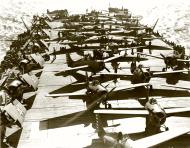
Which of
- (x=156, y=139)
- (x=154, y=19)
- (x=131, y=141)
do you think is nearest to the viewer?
(x=131, y=141)

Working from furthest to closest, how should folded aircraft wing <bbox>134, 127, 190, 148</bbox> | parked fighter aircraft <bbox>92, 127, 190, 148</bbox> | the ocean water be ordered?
the ocean water → folded aircraft wing <bbox>134, 127, 190, 148</bbox> → parked fighter aircraft <bbox>92, 127, 190, 148</bbox>

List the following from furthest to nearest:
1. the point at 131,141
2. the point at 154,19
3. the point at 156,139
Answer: the point at 154,19 < the point at 156,139 < the point at 131,141

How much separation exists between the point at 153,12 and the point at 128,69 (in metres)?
136

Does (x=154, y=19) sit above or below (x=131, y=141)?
above

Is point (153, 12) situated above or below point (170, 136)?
above

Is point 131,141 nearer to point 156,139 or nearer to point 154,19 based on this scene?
point 156,139

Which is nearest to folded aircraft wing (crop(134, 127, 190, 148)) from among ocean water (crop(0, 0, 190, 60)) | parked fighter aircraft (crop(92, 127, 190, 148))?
parked fighter aircraft (crop(92, 127, 190, 148))

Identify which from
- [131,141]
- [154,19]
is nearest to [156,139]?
[131,141]

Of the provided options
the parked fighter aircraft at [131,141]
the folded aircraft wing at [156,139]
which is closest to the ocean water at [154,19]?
the parked fighter aircraft at [131,141]

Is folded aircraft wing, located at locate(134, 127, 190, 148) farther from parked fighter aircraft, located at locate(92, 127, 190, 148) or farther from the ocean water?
the ocean water

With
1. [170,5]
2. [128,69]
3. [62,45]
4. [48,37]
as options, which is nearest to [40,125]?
[128,69]

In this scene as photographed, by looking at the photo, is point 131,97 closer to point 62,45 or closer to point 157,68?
point 157,68

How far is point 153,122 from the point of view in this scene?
27531mm

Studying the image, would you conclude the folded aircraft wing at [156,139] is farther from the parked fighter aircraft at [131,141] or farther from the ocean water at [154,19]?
the ocean water at [154,19]
